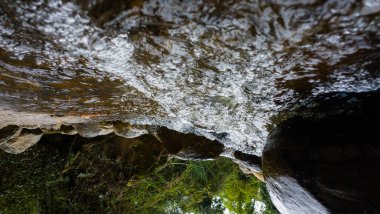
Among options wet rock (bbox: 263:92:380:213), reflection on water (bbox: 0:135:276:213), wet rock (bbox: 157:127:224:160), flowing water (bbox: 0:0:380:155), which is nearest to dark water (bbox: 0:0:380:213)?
flowing water (bbox: 0:0:380:155)

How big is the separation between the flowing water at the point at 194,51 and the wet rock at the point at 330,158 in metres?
0.16

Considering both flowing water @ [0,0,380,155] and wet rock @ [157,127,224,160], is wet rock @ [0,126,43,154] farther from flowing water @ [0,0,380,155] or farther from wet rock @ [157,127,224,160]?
wet rock @ [157,127,224,160]

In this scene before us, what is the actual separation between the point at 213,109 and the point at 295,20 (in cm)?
142

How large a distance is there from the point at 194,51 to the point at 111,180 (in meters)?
5.33

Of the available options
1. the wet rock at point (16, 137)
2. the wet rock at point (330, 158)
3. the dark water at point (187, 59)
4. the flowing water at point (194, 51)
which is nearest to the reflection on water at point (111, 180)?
the wet rock at point (16, 137)

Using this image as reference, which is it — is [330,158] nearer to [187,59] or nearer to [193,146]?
[187,59]

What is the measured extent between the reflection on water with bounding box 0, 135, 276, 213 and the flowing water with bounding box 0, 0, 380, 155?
3.52m

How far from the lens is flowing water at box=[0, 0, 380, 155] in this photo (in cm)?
144

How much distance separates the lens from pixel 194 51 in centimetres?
181

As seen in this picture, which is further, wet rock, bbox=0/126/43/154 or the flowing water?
wet rock, bbox=0/126/43/154

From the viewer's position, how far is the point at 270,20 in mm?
1449

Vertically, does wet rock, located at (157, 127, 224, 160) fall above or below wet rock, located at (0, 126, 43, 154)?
above

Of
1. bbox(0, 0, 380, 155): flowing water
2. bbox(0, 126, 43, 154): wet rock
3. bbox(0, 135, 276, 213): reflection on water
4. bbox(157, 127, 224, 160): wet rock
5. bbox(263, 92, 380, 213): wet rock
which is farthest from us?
bbox(0, 135, 276, 213): reflection on water

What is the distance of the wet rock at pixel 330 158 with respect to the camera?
176cm
